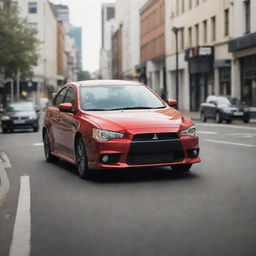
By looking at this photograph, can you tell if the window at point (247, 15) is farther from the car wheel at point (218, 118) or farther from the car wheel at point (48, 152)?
the car wheel at point (48, 152)

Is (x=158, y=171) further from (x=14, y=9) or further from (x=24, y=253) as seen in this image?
(x=14, y=9)

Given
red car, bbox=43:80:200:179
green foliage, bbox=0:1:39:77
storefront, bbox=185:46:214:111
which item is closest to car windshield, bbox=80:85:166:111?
red car, bbox=43:80:200:179

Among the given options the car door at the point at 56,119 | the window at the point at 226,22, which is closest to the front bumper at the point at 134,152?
the car door at the point at 56,119

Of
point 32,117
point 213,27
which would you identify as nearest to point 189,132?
point 32,117

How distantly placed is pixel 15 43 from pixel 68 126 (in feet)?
Answer: 114

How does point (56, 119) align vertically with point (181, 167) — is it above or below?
above

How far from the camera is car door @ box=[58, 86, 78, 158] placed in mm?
10945

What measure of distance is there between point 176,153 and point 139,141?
24.8 inches

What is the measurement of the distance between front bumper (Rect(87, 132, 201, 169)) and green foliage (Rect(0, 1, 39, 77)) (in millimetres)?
34071

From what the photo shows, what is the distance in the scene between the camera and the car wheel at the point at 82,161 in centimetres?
1025

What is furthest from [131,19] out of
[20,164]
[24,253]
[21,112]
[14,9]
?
[24,253]

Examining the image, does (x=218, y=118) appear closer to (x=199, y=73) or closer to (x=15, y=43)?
(x=15, y=43)

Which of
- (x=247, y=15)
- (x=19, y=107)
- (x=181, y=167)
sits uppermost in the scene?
(x=247, y=15)

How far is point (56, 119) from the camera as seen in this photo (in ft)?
40.0
